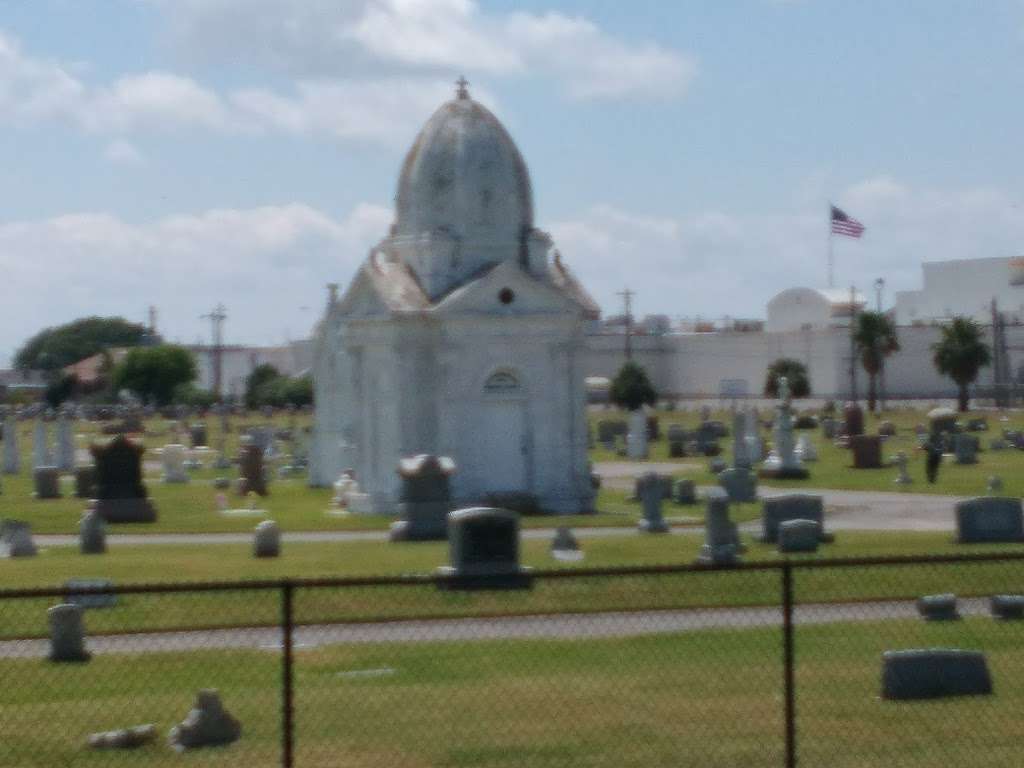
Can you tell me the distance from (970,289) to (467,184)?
104674 mm

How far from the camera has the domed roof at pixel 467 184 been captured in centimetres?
3809

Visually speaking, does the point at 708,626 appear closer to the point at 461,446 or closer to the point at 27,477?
the point at 461,446

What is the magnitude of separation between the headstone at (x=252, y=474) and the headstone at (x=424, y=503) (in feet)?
45.8

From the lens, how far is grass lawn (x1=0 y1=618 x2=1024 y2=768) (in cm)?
1219

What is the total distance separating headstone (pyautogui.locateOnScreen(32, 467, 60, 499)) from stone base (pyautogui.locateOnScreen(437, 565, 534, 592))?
68.5 ft

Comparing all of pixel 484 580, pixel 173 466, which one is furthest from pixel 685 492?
pixel 484 580

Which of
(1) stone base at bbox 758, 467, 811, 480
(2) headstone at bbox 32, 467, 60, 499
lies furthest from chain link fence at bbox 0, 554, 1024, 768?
(1) stone base at bbox 758, 467, 811, 480

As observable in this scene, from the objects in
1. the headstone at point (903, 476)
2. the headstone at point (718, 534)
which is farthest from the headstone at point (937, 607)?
the headstone at point (903, 476)

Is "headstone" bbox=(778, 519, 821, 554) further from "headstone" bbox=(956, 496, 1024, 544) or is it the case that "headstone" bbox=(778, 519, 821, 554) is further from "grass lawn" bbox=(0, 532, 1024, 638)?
"headstone" bbox=(956, 496, 1024, 544)

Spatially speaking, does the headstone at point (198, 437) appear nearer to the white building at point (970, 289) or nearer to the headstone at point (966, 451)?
the headstone at point (966, 451)

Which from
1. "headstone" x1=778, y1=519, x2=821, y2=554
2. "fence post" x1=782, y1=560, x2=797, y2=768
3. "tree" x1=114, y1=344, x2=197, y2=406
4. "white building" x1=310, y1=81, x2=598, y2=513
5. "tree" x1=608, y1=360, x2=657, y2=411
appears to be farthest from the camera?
"tree" x1=114, y1=344, x2=197, y2=406

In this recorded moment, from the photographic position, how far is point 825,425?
74.3 m

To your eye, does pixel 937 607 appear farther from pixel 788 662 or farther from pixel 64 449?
pixel 64 449

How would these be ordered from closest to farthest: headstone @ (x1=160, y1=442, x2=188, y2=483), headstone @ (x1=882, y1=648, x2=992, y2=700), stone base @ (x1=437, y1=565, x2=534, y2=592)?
stone base @ (x1=437, y1=565, x2=534, y2=592) → headstone @ (x1=882, y1=648, x2=992, y2=700) → headstone @ (x1=160, y1=442, x2=188, y2=483)
